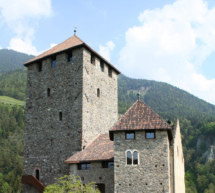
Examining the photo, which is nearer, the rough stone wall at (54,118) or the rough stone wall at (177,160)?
the rough stone wall at (177,160)

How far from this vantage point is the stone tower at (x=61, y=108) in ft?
101

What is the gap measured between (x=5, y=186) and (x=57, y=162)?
277ft

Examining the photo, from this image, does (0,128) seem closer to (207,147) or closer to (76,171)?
(207,147)

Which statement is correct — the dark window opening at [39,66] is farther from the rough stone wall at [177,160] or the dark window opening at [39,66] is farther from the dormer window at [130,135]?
the rough stone wall at [177,160]

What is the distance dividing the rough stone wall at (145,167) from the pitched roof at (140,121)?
52cm

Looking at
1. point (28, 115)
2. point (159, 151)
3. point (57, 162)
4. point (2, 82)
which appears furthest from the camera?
point (2, 82)

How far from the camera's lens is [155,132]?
23828 millimetres

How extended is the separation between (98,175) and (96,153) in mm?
2018

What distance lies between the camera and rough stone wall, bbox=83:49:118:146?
102ft

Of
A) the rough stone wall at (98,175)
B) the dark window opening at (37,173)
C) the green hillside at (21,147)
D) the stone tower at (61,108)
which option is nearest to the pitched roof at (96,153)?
the rough stone wall at (98,175)

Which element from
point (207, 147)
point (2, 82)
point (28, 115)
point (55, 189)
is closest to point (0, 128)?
point (2, 82)

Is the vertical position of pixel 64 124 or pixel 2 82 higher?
pixel 2 82

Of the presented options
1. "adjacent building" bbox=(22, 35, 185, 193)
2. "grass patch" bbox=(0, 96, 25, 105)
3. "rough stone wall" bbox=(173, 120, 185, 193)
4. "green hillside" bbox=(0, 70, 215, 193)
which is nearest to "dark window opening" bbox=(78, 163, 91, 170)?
"adjacent building" bbox=(22, 35, 185, 193)

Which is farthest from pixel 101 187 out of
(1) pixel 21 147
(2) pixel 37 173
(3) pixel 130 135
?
(1) pixel 21 147
